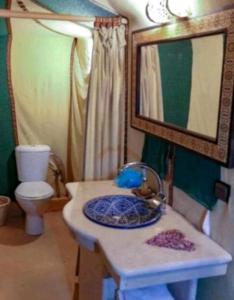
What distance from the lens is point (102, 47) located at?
2250 mm

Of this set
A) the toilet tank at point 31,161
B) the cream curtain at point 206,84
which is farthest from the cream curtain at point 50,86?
the cream curtain at point 206,84

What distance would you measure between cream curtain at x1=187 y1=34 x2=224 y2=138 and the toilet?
183 centimetres

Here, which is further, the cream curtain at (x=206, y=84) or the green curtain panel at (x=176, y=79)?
the green curtain panel at (x=176, y=79)

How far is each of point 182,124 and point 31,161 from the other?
1905 millimetres

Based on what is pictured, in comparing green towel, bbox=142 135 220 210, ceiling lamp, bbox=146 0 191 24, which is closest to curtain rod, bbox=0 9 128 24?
ceiling lamp, bbox=146 0 191 24

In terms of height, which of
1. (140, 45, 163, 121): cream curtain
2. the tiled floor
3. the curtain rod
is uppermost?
the curtain rod

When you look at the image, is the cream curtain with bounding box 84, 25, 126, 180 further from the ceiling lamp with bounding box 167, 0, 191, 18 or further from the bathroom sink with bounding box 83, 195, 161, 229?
the ceiling lamp with bounding box 167, 0, 191, 18

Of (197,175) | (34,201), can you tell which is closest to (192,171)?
(197,175)

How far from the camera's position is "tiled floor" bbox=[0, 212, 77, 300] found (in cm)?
235

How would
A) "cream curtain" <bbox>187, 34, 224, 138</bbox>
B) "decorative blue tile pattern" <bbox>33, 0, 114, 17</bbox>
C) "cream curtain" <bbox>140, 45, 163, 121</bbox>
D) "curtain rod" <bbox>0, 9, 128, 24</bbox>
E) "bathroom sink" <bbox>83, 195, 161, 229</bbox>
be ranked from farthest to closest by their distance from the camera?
1. "decorative blue tile pattern" <bbox>33, 0, 114, 17</bbox>
2. "curtain rod" <bbox>0, 9, 128, 24</bbox>
3. "cream curtain" <bbox>140, 45, 163, 121</bbox>
4. "bathroom sink" <bbox>83, 195, 161, 229</bbox>
5. "cream curtain" <bbox>187, 34, 224, 138</bbox>

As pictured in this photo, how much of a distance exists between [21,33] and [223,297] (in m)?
2.75

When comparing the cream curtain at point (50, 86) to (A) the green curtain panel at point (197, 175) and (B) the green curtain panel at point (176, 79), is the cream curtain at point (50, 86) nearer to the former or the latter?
(B) the green curtain panel at point (176, 79)

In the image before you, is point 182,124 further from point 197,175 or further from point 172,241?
point 172,241

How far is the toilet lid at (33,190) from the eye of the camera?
3.01 m
